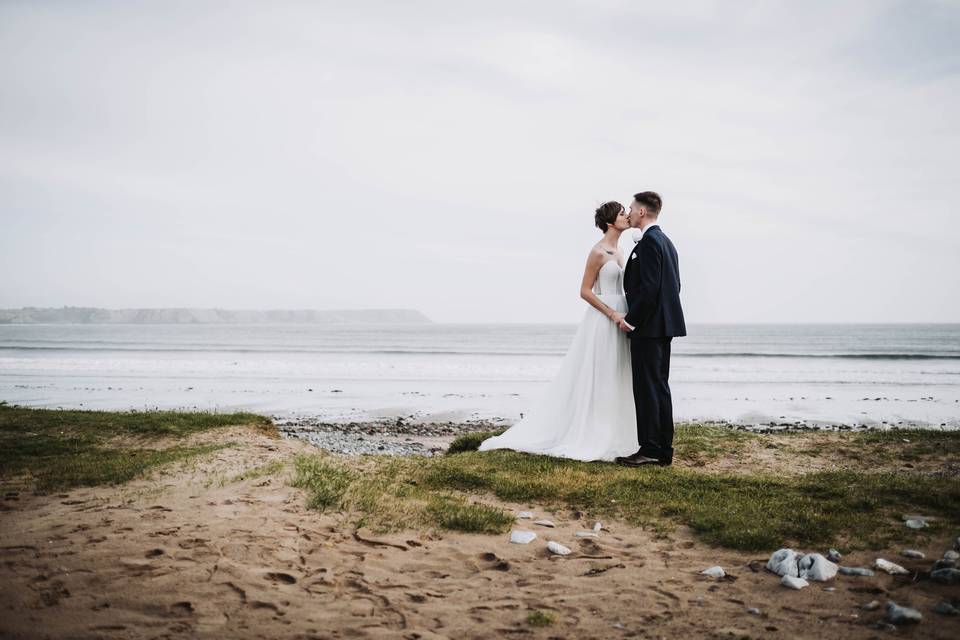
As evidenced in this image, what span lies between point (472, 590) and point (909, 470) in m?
6.93

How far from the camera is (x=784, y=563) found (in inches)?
158

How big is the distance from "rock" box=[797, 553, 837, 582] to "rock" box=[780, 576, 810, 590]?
10 cm

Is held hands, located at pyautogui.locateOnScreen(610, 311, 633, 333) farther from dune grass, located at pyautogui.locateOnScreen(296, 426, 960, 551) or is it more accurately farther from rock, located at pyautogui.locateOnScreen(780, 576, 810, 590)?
rock, located at pyautogui.locateOnScreen(780, 576, 810, 590)

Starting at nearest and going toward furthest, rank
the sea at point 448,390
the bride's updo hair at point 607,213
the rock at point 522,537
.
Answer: the rock at point 522,537
the bride's updo hair at point 607,213
the sea at point 448,390

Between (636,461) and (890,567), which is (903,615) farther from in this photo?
(636,461)

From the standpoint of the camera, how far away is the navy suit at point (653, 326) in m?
7.35

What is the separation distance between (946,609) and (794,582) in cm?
78

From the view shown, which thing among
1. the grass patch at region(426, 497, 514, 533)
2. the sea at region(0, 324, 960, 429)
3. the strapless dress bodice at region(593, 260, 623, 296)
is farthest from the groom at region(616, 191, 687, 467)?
the grass patch at region(426, 497, 514, 533)

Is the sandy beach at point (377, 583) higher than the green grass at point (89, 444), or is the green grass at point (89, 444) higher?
the sandy beach at point (377, 583)

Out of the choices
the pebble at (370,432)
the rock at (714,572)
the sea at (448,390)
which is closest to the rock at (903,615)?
the rock at (714,572)

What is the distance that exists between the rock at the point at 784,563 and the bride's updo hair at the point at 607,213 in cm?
489

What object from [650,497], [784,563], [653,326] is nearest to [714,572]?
[784,563]

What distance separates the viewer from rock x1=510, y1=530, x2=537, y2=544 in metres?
4.80

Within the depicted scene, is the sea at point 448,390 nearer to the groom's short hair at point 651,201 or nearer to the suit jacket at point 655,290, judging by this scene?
the suit jacket at point 655,290
